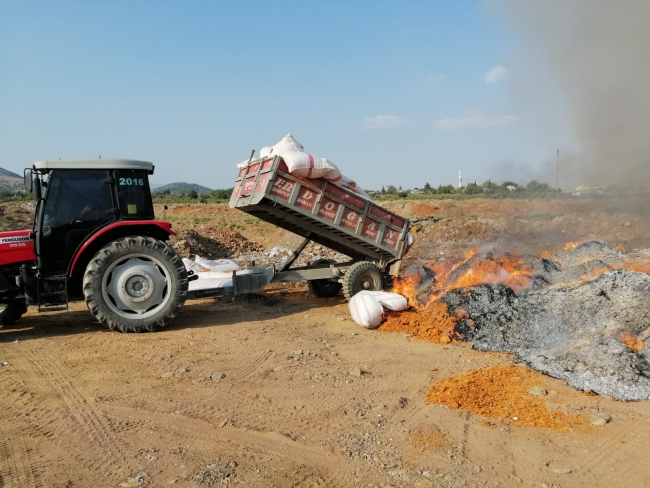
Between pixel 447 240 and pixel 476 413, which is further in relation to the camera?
pixel 447 240

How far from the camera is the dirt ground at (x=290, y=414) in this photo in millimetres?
3693

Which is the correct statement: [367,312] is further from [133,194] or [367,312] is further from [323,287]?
[133,194]

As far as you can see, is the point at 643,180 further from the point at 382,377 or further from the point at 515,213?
the point at 382,377

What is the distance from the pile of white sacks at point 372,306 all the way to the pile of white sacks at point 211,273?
2248 mm

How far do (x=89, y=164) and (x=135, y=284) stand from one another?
1.74 m

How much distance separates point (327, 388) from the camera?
208 inches

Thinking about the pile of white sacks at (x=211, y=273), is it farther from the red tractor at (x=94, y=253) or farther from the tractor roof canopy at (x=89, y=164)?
the tractor roof canopy at (x=89, y=164)

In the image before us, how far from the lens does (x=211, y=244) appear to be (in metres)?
17.7

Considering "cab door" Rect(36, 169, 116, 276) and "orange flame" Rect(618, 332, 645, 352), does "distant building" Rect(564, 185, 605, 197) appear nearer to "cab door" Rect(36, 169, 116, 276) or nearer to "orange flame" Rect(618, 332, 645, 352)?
"orange flame" Rect(618, 332, 645, 352)

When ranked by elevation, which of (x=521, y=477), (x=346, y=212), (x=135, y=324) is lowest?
(x=521, y=477)

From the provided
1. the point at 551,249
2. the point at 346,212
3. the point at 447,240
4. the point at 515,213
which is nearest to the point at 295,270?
the point at 346,212

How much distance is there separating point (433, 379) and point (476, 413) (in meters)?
0.95

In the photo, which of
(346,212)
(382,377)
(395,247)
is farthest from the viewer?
(395,247)

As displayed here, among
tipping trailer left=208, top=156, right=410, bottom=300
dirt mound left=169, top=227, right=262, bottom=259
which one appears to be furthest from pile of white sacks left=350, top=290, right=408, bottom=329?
dirt mound left=169, top=227, right=262, bottom=259
